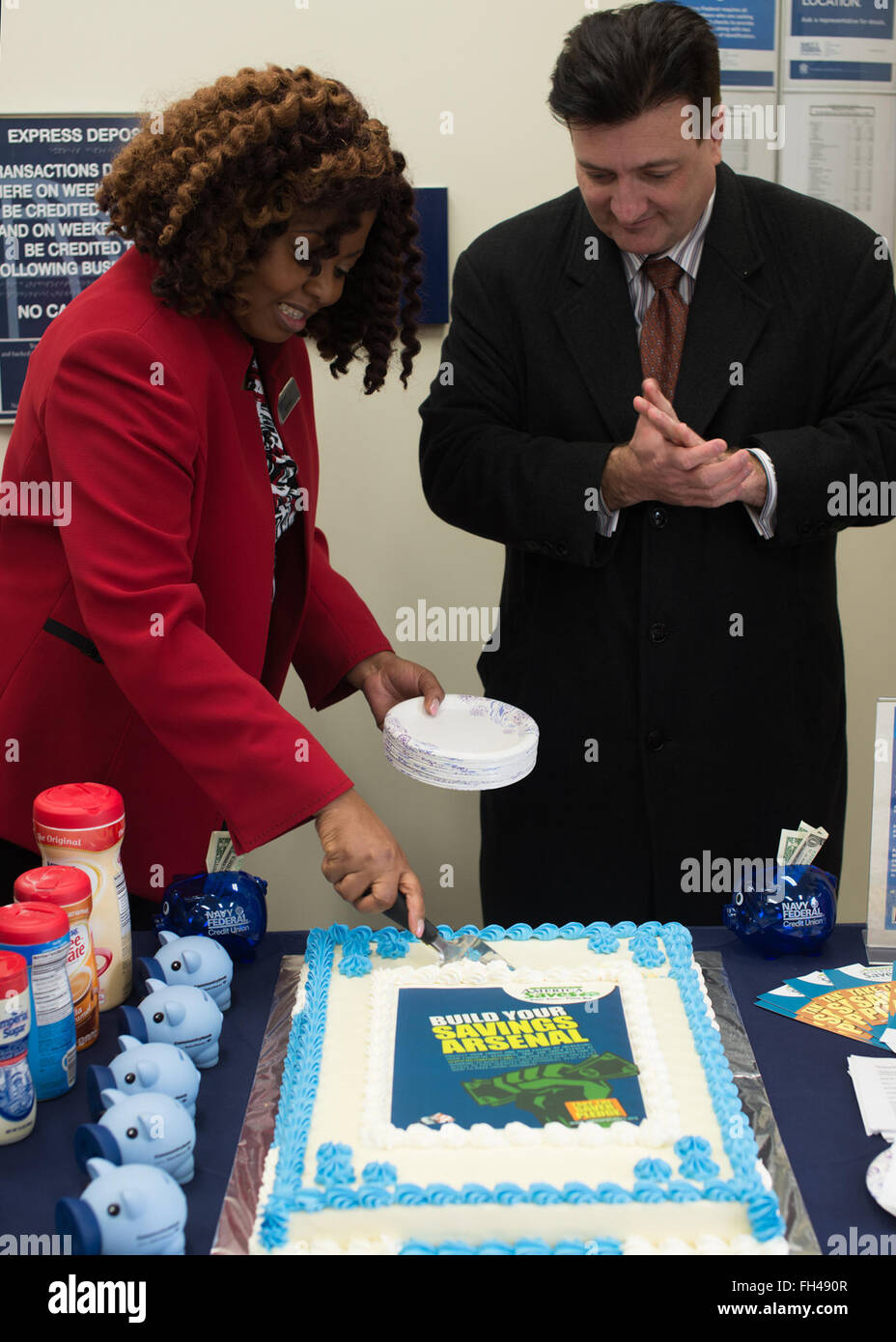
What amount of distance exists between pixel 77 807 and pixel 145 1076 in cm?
33

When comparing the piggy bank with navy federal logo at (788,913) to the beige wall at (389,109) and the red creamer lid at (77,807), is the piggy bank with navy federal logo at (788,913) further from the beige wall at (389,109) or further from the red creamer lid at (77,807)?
the beige wall at (389,109)

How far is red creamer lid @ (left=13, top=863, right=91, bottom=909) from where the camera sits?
1408mm

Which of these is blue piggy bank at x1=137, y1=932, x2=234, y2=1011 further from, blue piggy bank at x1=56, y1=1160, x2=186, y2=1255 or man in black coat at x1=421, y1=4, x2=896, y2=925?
man in black coat at x1=421, y1=4, x2=896, y2=925

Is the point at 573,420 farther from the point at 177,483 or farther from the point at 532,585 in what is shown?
the point at 177,483

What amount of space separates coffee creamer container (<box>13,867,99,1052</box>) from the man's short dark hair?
4.39ft

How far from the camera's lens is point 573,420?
7.07ft

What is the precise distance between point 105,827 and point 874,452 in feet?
4.40

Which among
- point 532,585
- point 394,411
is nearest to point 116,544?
point 532,585

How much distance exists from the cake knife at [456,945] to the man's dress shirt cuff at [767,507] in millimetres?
842

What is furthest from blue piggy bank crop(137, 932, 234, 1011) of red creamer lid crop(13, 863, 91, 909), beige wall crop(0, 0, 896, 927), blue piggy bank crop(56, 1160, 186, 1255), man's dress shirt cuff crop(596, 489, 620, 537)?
beige wall crop(0, 0, 896, 927)

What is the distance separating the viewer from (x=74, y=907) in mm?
1424

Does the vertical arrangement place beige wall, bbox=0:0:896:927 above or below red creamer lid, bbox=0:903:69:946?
above

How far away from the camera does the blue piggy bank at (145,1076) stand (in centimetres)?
130

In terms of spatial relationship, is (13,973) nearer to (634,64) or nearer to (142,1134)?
(142,1134)
